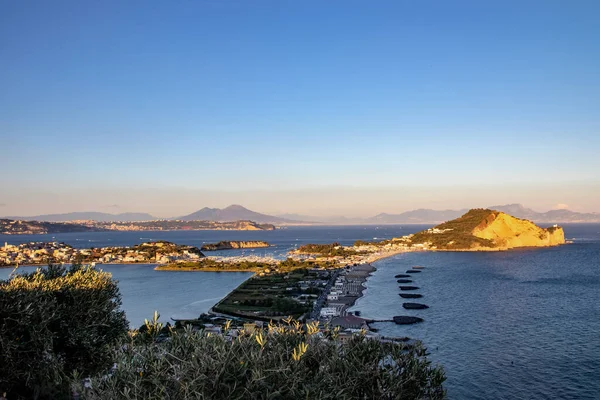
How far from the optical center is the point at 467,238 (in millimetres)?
121000

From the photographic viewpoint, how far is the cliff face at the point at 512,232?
121 m

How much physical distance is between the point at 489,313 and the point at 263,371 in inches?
1505

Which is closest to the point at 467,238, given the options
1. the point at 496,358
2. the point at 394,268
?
the point at 394,268

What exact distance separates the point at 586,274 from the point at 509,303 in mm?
29406

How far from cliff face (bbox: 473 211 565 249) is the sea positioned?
127 feet

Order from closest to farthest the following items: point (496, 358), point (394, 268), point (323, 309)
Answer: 1. point (496, 358)
2. point (323, 309)
3. point (394, 268)

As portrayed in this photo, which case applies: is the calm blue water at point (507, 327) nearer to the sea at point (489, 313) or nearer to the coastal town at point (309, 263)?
the sea at point (489, 313)

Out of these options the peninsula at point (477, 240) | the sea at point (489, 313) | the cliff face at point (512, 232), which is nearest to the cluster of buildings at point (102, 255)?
the sea at point (489, 313)

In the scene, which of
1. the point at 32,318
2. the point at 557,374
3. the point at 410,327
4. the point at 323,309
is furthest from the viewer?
the point at 323,309

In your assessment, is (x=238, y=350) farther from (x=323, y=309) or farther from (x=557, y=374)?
(x=323, y=309)

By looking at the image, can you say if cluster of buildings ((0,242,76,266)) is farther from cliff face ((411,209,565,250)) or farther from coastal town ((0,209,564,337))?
cliff face ((411,209,565,250))

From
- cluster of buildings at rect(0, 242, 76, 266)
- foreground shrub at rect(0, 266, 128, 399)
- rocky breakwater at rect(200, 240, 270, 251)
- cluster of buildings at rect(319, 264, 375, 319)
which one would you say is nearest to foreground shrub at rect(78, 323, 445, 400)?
foreground shrub at rect(0, 266, 128, 399)

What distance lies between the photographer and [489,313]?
41094 mm

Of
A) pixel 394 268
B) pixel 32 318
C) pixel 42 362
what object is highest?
pixel 32 318
